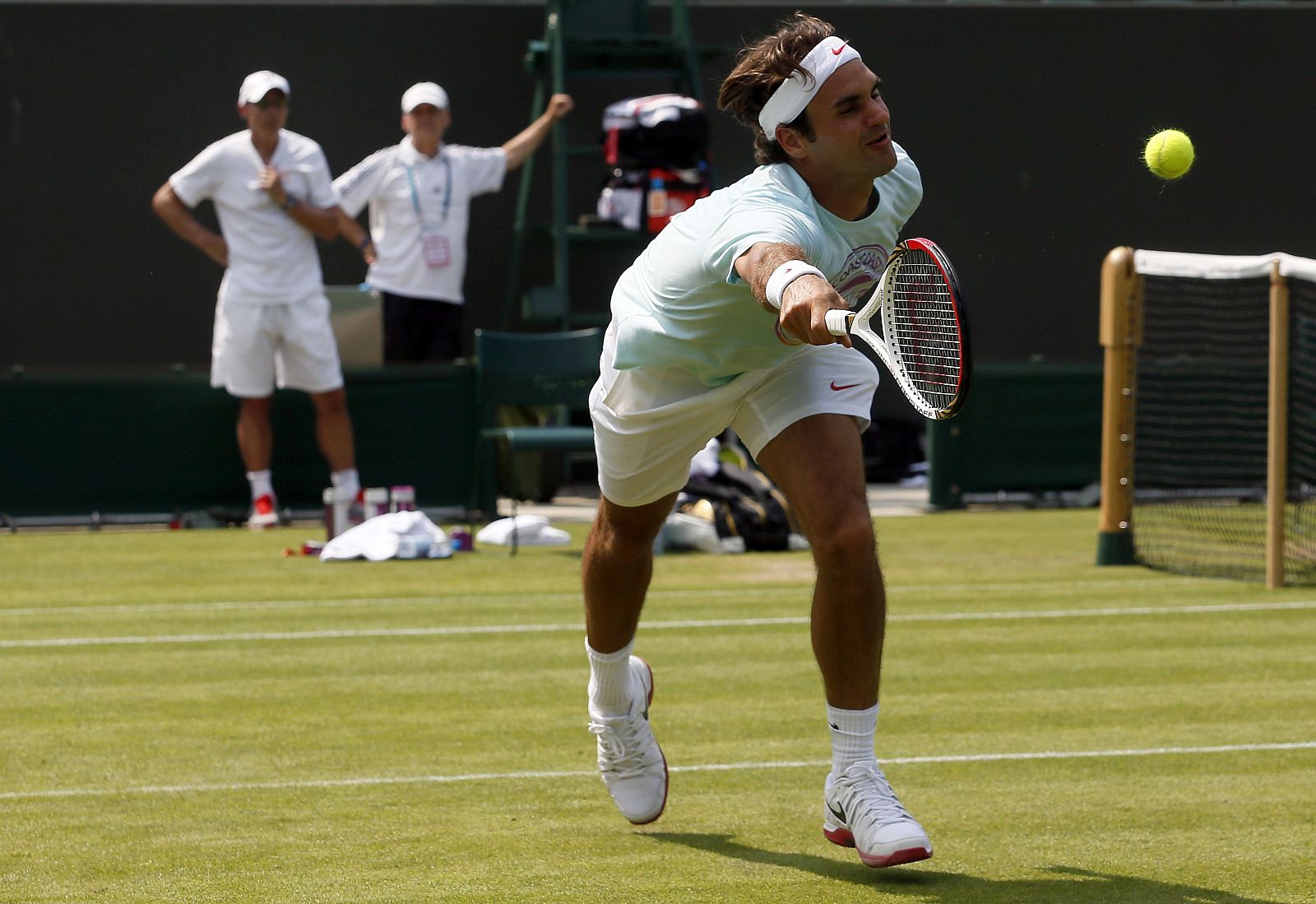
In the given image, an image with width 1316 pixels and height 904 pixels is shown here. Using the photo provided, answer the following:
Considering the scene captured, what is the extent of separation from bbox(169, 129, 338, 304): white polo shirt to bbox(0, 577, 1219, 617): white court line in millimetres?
3250

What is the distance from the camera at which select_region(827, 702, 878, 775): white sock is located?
4.20 m

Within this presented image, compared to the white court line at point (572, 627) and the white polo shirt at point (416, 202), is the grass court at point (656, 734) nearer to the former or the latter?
the white court line at point (572, 627)

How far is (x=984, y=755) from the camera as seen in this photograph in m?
5.37

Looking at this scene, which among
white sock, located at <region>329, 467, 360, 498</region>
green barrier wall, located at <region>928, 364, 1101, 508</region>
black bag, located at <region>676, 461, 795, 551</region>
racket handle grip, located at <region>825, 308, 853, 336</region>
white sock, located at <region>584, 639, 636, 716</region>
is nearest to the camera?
racket handle grip, located at <region>825, 308, 853, 336</region>

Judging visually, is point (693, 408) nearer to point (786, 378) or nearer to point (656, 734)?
point (786, 378)

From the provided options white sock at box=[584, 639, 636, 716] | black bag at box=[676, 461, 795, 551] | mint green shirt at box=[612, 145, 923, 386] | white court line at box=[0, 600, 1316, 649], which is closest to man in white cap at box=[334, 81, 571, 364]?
black bag at box=[676, 461, 795, 551]

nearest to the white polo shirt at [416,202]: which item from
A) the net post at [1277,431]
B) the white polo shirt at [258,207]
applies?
the white polo shirt at [258,207]

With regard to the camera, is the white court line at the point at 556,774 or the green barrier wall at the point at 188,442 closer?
the white court line at the point at 556,774

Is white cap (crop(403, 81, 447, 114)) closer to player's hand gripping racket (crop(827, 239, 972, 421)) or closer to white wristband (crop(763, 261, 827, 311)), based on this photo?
player's hand gripping racket (crop(827, 239, 972, 421))

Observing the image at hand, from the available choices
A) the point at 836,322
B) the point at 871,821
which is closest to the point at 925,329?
the point at 836,322

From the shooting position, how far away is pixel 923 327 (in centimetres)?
400

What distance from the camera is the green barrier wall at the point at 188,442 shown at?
464 inches

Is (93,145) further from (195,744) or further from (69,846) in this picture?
(69,846)

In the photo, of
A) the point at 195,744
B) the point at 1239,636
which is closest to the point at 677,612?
the point at 1239,636
